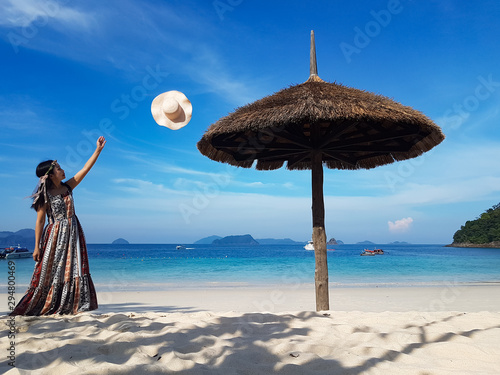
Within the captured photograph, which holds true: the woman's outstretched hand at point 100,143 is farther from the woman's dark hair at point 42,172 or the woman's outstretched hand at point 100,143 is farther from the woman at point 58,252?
the woman's dark hair at point 42,172

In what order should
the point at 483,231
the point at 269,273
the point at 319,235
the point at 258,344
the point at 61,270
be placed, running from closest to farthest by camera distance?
the point at 258,344 → the point at 61,270 → the point at 319,235 → the point at 269,273 → the point at 483,231

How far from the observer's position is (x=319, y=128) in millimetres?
4785

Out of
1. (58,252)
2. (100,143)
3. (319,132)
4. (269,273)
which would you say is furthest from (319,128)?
(269,273)

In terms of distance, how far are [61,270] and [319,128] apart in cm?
351

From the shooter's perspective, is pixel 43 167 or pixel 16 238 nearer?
pixel 43 167

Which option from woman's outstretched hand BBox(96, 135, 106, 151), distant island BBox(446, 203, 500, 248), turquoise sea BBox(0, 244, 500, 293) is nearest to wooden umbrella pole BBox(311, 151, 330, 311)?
woman's outstretched hand BBox(96, 135, 106, 151)

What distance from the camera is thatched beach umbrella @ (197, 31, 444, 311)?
13.1 feet

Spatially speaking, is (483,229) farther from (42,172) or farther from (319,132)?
(42,172)

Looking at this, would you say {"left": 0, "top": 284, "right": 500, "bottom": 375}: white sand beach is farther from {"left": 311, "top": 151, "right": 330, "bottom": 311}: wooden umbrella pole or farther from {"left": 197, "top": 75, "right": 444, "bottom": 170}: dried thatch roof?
{"left": 197, "top": 75, "right": 444, "bottom": 170}: dried thatch roof

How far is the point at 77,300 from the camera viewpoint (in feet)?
12.9

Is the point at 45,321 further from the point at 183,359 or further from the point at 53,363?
the point at 183,359

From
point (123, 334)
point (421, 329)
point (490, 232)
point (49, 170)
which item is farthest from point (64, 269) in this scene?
point (490, 232)

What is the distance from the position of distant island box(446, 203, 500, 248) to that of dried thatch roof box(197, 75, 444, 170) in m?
70.1

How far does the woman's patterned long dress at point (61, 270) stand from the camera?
12.6 ft
